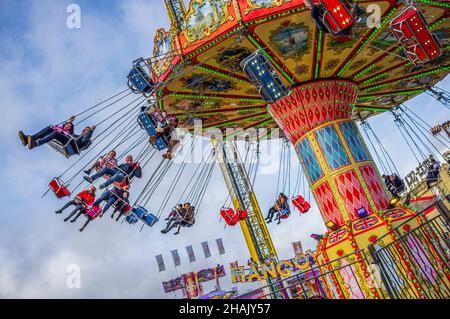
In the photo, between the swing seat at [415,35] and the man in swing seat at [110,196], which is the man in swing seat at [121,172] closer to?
the man in swing seat at [110,196]

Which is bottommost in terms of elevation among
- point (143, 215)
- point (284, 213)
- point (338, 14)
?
point (143, 215)

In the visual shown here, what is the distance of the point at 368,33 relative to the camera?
28.1 ft

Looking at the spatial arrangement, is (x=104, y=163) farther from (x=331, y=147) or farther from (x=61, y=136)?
(x=331, y=147)

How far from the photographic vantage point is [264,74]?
723 centimetres

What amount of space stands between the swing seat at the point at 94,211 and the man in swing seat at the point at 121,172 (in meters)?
0.56

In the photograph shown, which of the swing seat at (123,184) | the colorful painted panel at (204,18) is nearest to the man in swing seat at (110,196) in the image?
the swing seat at (123,184)

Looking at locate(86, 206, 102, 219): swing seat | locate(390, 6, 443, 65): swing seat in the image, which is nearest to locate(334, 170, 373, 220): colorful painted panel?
locate(390, 6, 443, 65): swing seat

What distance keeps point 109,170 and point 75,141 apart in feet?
3.64

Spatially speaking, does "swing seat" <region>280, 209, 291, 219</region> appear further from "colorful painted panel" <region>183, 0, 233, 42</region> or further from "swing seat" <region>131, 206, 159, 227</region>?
"colorful painted panel" <region>183, 0, 233, 42</region>

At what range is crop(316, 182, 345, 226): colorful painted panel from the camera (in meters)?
8.69

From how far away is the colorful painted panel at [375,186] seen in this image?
859 cm

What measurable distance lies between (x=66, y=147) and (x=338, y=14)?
6.79 metres

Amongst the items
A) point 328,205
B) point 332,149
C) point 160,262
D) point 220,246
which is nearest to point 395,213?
point 328,205
